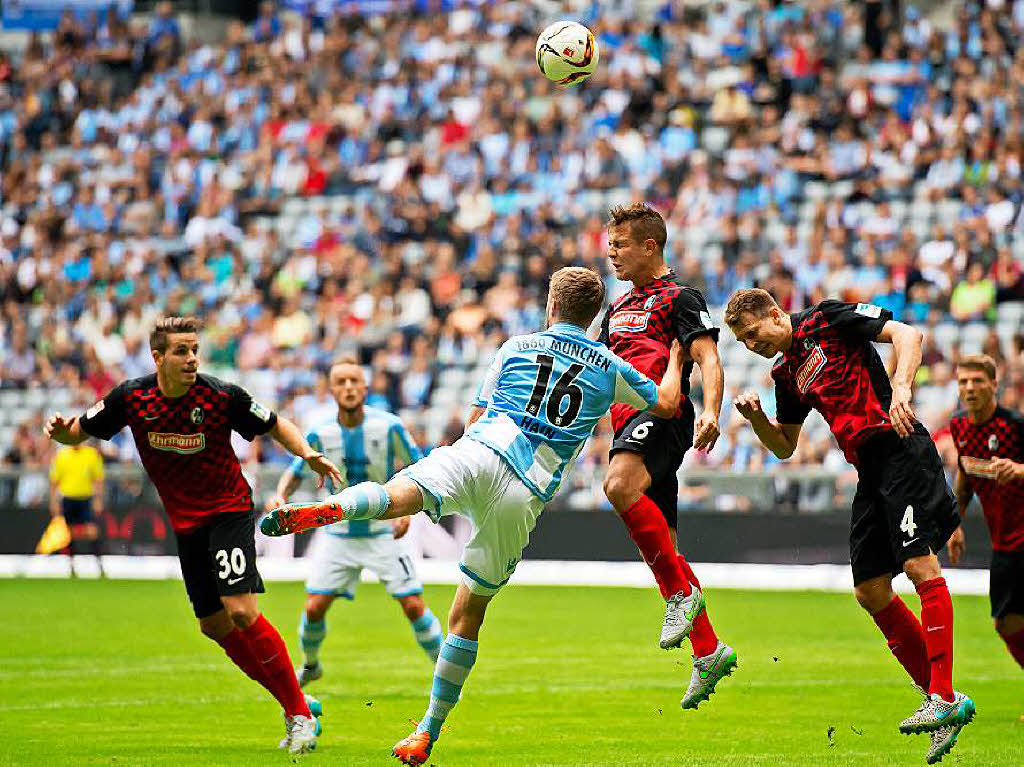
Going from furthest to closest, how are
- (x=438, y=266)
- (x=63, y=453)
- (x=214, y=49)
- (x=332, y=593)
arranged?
(x=214, y=49) < (x=438, y=266) < (x=63, y=453) < (x=332, y=593)

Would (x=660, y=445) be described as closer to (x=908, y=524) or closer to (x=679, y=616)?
(x=679, y=616)

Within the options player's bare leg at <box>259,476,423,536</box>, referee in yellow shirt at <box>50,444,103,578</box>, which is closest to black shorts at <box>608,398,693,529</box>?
Answer: player's bare leg at <box>259,476,423,536</box>

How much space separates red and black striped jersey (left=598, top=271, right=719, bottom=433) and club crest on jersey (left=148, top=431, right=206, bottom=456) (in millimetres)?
2405

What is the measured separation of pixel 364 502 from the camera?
7551mm

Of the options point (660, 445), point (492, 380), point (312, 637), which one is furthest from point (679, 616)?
point (312, 637)

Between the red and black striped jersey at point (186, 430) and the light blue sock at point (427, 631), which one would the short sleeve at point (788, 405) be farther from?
the light blue sock at point (427, 631)

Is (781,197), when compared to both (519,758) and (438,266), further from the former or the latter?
(519,758)

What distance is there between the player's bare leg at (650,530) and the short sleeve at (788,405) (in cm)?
96

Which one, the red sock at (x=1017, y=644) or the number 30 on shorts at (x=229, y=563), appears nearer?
the number 30 on shorts at (x=229, y=563)

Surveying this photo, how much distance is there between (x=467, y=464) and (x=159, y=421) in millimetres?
2388

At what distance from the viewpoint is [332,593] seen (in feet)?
41.5

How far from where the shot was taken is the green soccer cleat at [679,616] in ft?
28.0

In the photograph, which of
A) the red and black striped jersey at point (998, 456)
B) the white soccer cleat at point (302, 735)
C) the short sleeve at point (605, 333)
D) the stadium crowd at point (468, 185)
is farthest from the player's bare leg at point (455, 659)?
the stadium crowd at point (468, 185)

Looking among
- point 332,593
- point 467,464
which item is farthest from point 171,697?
point 467,464
